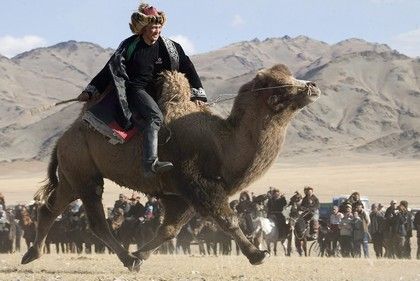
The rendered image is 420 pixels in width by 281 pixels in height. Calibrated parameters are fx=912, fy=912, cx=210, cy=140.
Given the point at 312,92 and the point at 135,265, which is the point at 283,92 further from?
the point at 135,265

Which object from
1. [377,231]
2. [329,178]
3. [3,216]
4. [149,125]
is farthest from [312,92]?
[329,178]

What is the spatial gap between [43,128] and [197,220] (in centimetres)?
15910

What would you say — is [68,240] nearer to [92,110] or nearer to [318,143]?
[92,110]

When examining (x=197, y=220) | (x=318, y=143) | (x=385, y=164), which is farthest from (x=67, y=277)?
(x=318, y=143)

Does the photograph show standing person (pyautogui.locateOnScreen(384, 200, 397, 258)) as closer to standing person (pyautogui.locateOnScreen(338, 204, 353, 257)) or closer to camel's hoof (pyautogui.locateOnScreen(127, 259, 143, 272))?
standing person (pyautogui.locateOnScreen(338, 204, 353, 257))

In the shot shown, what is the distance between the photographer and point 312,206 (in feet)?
73.0

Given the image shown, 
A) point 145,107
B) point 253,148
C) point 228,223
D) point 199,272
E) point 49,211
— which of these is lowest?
point 199,272

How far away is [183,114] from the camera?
9.95 meters

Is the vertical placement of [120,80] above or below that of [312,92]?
above

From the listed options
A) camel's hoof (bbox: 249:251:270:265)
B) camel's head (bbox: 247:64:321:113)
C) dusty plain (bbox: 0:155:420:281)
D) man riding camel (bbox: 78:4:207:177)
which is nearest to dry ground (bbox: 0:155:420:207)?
dusty plain (bbox: 0:155:420:281)

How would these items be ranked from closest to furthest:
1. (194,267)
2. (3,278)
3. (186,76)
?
1. (3,278)
2. (186,76)
3. (194,267)

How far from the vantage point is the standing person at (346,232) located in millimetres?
21750

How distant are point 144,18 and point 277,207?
45.7 feet

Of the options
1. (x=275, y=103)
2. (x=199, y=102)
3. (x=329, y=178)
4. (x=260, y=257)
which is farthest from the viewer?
(x=329, y=178)
